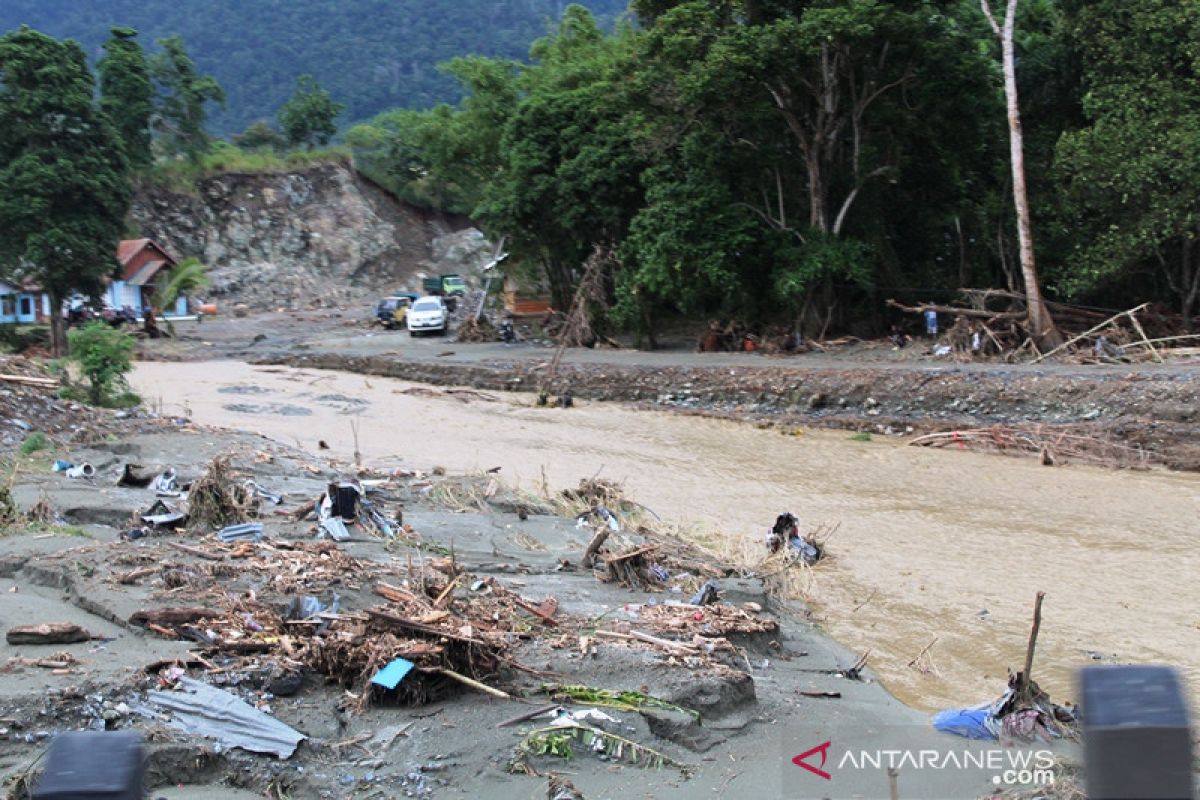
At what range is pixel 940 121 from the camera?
27953mm

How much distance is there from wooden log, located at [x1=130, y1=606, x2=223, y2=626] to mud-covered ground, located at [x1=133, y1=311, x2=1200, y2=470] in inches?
593

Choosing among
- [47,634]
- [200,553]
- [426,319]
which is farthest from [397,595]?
[426,319]

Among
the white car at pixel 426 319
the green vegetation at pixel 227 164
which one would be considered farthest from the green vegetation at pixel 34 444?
the green vegetation at pixel 227 164

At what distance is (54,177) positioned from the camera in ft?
114

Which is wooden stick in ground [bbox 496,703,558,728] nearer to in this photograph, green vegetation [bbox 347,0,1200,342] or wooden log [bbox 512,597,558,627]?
wooden log [bbox 512,597,558,627]

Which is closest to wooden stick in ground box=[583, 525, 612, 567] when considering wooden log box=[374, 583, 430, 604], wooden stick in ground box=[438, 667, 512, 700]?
wooden log box=[374, 583, 430, 604]

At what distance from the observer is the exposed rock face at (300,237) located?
60.8 m

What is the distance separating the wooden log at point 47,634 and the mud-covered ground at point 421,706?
0.05m

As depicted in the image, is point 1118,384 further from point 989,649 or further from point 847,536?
point 989,649

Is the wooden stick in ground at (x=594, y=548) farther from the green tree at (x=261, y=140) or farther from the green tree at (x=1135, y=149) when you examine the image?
the green tree at (x=261, y=140)

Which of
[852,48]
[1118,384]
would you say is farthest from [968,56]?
[1118,384]

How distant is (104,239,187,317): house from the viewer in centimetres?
5212

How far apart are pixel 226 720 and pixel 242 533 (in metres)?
4.05

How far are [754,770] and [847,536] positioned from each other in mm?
7865
